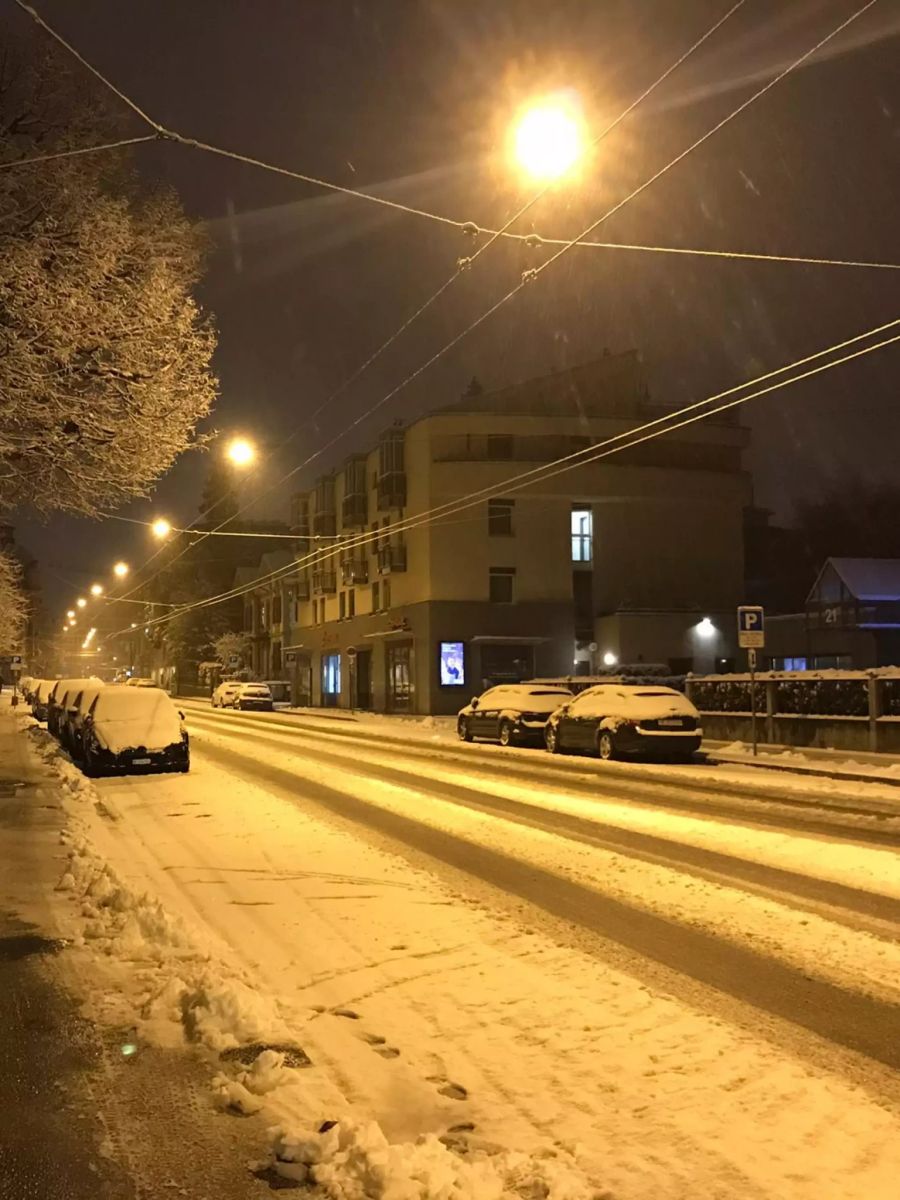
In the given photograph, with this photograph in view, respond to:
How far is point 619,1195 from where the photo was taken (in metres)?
3.50

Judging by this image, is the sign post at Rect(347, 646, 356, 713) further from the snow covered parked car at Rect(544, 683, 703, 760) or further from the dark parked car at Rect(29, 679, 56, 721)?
the snow covered parked car at Rect(544, 683, 703, 760)

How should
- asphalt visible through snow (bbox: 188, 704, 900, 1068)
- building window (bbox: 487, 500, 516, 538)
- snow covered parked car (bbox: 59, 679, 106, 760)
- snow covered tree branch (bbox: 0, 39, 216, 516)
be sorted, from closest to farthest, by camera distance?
asphalt visible through snow (bbox: 188, 704, 900, 1068) → snow covered tree branch (bbox: 0, 39, 216, 516) → snow covered parked car (bbox: 59, 679, 106, 760) → building window (bbox: 487, 500, 516, 538)

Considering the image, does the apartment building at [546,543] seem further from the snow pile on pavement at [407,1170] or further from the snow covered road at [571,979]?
the snow pile on pavement at [407,1170]

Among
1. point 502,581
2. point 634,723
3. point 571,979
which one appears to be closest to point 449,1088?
point 571,979

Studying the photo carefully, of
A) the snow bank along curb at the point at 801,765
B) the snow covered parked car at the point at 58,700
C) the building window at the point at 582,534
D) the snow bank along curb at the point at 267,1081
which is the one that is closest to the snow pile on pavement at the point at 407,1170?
the snow bank along curb at the point at 267,1081

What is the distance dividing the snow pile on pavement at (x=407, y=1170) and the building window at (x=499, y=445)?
1717 inches

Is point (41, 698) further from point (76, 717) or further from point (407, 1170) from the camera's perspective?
point (407, 1170)

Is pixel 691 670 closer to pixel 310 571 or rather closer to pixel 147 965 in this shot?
pixel 310 571

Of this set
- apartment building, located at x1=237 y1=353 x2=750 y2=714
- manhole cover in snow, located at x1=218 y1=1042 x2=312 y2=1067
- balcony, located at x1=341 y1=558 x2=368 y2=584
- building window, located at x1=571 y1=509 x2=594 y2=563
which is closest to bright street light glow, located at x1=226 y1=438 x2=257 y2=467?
apartment building, located at x1=237 y1=353 x2=750 y2=714

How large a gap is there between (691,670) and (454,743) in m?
20.2

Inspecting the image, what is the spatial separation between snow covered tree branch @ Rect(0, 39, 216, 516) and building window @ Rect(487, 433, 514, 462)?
111 feet

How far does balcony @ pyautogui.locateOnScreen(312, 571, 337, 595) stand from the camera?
60.0 metres

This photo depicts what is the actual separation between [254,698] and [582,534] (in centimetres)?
2082

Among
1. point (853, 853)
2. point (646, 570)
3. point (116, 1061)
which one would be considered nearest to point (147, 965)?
point (116, 1061)
